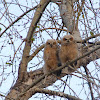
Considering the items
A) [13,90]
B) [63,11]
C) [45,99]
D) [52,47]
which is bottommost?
[45,99]

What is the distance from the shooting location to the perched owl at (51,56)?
608cm

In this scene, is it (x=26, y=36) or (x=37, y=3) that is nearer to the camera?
(x=26, y=36)

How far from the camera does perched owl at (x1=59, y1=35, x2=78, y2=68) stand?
592 cm

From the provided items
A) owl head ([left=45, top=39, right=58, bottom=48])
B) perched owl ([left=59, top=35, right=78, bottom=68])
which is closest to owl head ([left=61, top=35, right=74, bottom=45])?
perched owl ([left=59, top=35, right=78, bottom=68])

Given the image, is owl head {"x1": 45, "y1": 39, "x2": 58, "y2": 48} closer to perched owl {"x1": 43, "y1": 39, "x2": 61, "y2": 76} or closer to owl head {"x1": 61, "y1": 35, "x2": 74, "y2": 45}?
perched owl {"x1": 43, "y1": 39, "x2": 61, "y2": 76}

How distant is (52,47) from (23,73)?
0.90 metres

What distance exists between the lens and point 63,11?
636 centimetres

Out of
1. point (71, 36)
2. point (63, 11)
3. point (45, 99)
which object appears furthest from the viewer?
point (63, 11)

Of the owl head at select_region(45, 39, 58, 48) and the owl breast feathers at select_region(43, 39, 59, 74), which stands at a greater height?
the owl head at select_region(45, 39, 58, 48)

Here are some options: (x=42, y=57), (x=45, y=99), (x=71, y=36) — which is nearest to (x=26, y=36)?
(x=42, y=57)

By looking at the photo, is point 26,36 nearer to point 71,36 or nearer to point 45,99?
point 71,36

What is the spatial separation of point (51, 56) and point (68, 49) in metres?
0.43

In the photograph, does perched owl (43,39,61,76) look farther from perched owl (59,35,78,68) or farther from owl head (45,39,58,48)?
perched owl (59,35,78,68)

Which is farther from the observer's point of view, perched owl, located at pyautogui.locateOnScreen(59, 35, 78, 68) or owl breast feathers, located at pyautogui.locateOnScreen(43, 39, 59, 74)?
owl breast feathers, located at pyautogui.locateOnScreen(43, 39, 59, 74)
